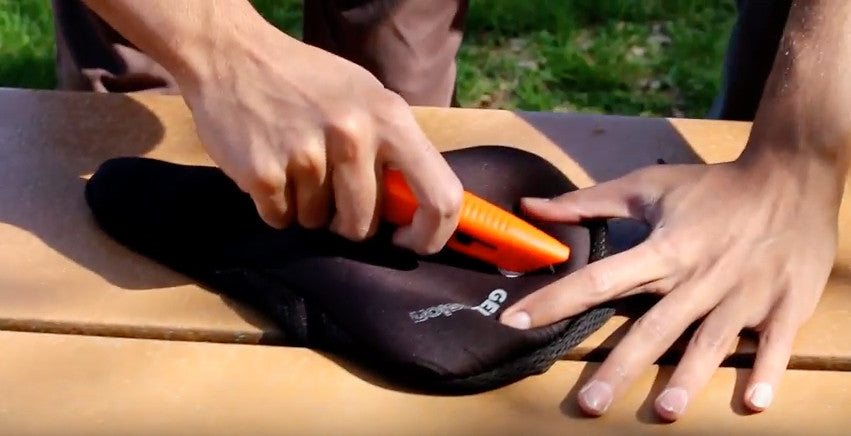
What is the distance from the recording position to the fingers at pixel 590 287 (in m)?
0.77

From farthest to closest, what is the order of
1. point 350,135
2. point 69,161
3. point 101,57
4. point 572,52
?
point 572,52
point 101,57
point 69,161
point 350,135

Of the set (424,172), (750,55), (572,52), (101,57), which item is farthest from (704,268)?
(572,52)

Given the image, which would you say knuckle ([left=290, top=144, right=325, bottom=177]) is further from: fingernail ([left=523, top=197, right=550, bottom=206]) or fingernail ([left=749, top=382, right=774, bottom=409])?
fingernail ([left=749, top=382, right=774, bottom=409])

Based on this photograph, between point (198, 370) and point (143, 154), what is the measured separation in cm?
33

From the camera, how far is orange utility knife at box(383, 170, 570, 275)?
30.8 inches

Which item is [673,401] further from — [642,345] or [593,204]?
[593,204]

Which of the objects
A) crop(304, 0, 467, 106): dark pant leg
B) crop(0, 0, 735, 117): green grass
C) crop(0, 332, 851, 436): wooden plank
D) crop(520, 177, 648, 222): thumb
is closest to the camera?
crop(0, 332, 851, 436): wooden plank

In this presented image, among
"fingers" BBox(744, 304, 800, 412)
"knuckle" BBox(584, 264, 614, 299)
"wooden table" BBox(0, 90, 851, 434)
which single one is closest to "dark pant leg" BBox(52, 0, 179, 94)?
"wooden table" BBox(0, 90, 851, 434)

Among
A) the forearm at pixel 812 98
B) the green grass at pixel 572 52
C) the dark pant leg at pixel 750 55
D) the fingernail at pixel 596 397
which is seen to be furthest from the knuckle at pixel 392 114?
the green grass at pixel 572 52

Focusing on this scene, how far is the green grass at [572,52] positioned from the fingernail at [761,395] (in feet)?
4.25

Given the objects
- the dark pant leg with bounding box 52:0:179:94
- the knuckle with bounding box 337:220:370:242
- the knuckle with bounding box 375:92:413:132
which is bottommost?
the dark pant leg with bounding box 52:0:179:94

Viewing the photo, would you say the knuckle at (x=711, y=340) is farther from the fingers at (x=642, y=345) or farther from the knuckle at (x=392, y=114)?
the knuckle at (x=392, y=114)

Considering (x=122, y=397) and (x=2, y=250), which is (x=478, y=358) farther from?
(x=2, y=250)

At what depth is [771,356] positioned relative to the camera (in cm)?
78
